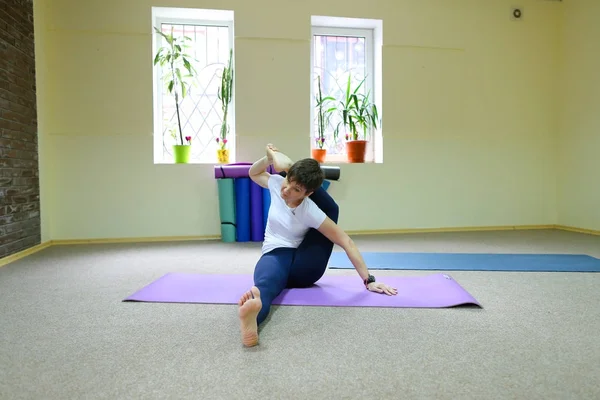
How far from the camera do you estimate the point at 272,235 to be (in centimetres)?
226

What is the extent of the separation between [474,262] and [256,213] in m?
2.00

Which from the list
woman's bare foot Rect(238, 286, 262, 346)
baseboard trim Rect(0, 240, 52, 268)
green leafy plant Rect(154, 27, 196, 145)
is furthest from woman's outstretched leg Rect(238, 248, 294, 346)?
green leafy plant Rect(154, 27, 196, 145)

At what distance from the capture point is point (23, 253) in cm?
338

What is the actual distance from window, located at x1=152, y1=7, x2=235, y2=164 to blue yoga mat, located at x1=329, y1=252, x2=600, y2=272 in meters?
2.03

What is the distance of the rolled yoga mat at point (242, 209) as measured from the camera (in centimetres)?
405

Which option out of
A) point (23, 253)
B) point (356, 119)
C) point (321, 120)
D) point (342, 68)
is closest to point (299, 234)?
point (23, 253)

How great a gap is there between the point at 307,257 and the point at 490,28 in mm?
4037

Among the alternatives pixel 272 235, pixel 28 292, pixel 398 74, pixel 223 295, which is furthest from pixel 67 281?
pixel 398 74

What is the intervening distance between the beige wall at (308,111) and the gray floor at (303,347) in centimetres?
177

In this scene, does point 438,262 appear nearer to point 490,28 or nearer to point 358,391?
point 358,391

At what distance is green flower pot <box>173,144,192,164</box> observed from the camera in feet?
14.1

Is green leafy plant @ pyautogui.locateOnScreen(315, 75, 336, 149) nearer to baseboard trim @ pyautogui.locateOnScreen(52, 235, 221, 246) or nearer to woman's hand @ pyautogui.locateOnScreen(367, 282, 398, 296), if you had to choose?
baseboard trim @ pyautogui.locateOnScreen(52, 235, 221, 246)

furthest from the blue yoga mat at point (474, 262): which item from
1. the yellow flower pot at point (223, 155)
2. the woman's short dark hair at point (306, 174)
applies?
the yellow flower pot at point (223, 155)

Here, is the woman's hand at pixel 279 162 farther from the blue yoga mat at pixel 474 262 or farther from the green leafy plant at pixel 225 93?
the green leafy plant at pixel 225 93
